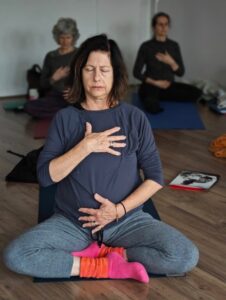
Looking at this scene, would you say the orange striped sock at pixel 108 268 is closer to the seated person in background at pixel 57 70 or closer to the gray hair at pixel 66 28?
the seated person in background at pixel 57 70

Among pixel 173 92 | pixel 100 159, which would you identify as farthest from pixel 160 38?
pixel 100 159

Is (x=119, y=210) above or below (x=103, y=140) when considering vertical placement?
below

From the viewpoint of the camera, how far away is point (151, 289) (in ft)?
5.60

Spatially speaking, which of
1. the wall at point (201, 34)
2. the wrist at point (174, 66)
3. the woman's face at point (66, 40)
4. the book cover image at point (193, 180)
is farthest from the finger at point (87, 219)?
the wall at point (201, 34)

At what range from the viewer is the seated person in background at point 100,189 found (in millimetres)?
1679

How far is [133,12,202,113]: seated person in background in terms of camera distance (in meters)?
4.31

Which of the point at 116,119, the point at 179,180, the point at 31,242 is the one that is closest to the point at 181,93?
the point at 179,180

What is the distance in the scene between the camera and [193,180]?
269 cm

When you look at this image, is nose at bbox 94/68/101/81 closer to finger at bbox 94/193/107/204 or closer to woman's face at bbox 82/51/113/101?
woman's face at bbox 82/51/113/101

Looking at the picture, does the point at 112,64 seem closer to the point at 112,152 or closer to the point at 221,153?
the point at 112,152

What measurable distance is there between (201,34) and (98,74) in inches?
144

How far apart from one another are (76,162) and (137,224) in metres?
0.38

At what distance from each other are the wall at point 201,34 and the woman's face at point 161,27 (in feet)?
2.75

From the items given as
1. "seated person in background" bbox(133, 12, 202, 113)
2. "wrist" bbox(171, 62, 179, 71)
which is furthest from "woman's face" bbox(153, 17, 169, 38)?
"wrist" bbox(171, 62, 179, 71)
